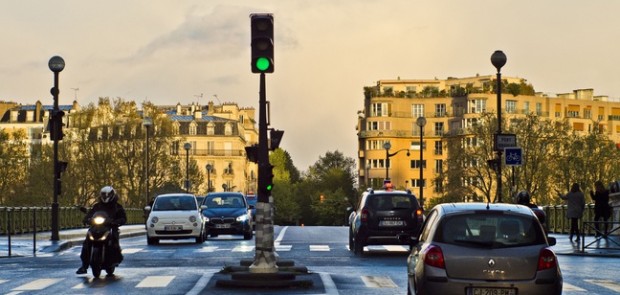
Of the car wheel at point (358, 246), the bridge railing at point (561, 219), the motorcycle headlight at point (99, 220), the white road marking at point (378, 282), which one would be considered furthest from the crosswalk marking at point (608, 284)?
the bridge railing at point (561, 219)

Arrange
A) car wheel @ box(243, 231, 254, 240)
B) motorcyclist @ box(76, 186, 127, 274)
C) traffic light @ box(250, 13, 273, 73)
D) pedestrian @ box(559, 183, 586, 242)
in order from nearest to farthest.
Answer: traffic light @ box(250, 13, 273, 73), motorcyclist @ box(76, 186, 127, 274), pedestrian @ box(559, 183, 586, 242), car wheel @ box(243, 231, 254, 240)

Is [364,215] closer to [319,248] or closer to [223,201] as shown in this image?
[319,248]

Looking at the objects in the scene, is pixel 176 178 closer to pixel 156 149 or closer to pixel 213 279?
pixel 156 149

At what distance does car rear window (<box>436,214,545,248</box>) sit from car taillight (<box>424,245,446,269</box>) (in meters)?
0.18

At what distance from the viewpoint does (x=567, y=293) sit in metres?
21.0

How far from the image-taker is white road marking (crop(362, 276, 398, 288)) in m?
22.2

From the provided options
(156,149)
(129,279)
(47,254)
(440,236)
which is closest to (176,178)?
(156,149)

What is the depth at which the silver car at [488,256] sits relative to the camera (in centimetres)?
1594

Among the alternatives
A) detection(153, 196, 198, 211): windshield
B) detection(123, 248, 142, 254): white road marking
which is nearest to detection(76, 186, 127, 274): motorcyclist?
detection(123, 248, 142, 254): white road marking

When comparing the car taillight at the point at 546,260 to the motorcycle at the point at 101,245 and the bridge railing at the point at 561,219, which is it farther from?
the bridge railing at the point at 561,219

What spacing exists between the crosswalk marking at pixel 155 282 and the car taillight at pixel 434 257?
278 inches

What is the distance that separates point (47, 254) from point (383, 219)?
826 cm

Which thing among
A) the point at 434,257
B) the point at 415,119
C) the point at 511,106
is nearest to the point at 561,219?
the point at 434,257

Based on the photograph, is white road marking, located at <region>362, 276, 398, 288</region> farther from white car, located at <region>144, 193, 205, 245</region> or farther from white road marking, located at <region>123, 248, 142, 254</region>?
white car, located at <region>144, 193, 205, 245</region>
